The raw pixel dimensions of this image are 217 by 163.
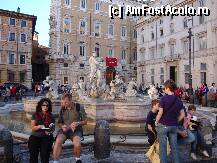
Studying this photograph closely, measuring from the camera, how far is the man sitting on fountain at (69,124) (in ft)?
20.4

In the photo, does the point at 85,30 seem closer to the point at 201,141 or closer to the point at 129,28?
the point at 129,28

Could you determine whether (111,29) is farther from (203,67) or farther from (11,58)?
(203,67)

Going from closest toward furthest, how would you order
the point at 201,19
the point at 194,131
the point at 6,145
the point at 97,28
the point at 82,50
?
the point at 6,145 < the point at 194,131 < the point at 201,19 < the point at 82,50 < the point at 97,28

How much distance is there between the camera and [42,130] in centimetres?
586

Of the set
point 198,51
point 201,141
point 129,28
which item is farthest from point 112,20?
point 201,141

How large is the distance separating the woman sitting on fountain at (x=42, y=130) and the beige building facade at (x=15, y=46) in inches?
1438

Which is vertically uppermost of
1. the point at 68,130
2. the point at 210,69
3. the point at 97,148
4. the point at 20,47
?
the point at 20,47

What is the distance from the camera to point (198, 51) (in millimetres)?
35094

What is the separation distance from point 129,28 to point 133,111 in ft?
128

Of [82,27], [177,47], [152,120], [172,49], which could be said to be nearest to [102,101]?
[152,120]

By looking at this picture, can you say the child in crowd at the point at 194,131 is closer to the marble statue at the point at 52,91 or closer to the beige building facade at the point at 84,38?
the marble statue at the point at 52,91

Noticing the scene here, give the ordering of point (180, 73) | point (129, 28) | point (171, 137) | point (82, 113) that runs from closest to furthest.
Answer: point (171, 137)
point (82, 113)
point (180, 73)
point (129, 28)

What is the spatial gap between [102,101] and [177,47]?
85.9ft

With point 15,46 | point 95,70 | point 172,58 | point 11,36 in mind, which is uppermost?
point 11,36
